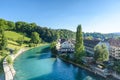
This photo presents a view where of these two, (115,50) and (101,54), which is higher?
(115,50)

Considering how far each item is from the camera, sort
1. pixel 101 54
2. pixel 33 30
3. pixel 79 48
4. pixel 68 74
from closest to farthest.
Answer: pixel 68 74
pixel 101 54
pixel 79 48
pixel 33 30

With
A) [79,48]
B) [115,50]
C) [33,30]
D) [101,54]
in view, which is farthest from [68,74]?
[33,30]

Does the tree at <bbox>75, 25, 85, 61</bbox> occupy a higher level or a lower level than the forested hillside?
lower

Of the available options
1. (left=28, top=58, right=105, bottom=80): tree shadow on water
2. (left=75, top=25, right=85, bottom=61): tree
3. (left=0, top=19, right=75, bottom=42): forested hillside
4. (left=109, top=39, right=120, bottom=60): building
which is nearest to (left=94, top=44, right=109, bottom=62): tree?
(left=28, top=58, right=105, bottom=80): tree shadow on water

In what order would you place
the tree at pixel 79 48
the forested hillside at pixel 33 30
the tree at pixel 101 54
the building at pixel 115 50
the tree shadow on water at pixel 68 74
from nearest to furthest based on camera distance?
the tree shadow on water at pixel 68 74 < the tree at pixel 101 54 < the tree at pixel 79 48 < the building at pixel 115 50 < the forested hillside at pixel 33 30

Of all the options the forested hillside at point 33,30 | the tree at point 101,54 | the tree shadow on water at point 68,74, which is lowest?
the tree shadow on water at point 68,74

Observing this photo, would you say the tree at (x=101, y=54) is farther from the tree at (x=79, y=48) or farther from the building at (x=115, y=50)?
the building at (x=115, y=50)

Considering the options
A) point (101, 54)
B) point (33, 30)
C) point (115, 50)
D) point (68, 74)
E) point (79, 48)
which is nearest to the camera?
point (68, 74)

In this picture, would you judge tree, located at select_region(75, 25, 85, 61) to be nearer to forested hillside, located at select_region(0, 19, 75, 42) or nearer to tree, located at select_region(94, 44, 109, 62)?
tree, located at select_region(94, 44, 109, 62)

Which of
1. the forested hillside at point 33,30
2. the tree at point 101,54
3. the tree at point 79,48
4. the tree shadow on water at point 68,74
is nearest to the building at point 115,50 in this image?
the tree at point 101,54

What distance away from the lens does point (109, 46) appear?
7500cm

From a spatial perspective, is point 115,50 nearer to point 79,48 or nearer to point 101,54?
point 79,48

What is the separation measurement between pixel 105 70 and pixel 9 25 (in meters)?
114

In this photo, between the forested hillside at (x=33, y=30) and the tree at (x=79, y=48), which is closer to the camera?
the tree at (x=79, y=48)
